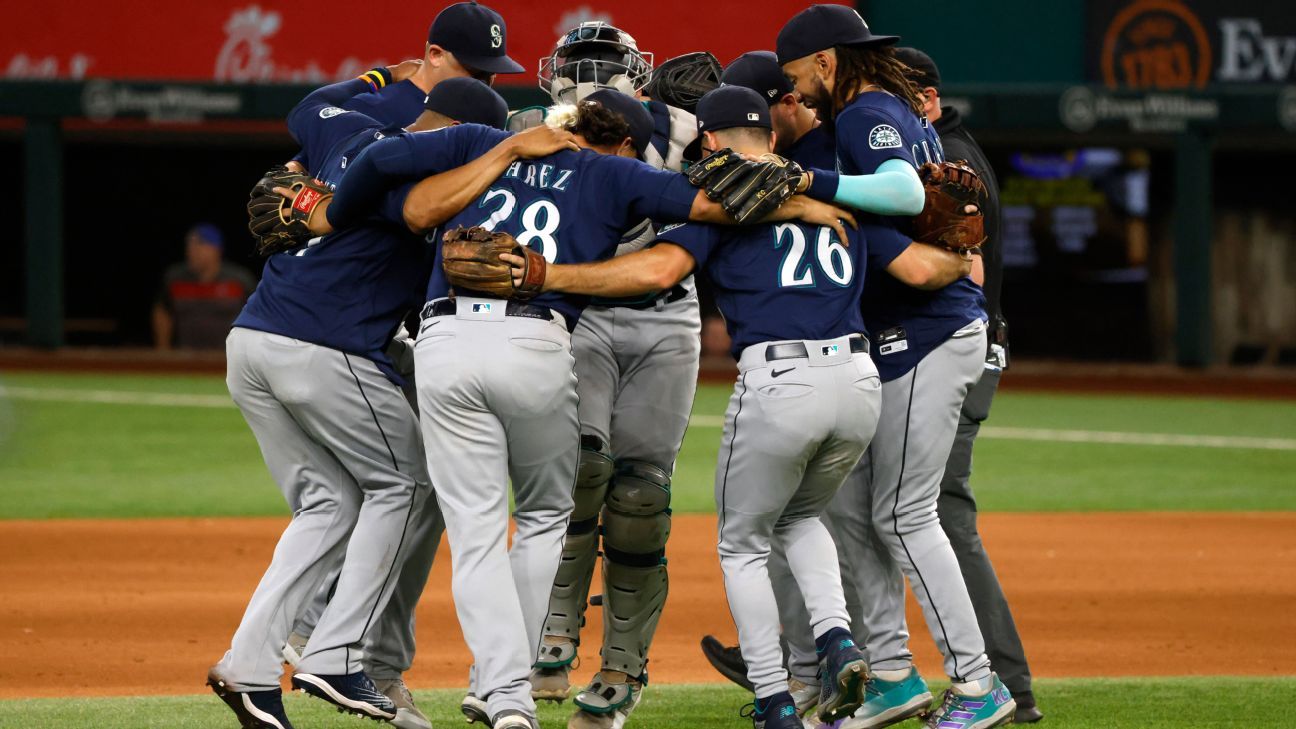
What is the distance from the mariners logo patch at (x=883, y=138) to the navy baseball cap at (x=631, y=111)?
633mm

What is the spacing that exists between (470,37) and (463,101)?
44 cm

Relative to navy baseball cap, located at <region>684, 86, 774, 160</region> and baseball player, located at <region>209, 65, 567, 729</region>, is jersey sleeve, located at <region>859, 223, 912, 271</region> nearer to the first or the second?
navy baseball cap, located at <region>684, 86, 774, 160</region>

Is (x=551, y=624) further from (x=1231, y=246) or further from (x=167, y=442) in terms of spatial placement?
(x=1231, y=246)

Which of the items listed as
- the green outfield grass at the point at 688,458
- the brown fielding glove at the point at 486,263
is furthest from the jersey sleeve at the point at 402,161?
the green outfield grass at the point at 688,458

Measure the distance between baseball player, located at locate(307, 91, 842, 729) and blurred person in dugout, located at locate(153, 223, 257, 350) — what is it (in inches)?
519

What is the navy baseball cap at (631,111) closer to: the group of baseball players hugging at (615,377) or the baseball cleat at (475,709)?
the group of baseball players hugging at (615,377)

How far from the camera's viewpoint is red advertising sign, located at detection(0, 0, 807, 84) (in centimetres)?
1992

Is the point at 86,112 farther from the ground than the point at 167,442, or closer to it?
farther from the ground

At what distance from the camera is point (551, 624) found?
5461 millimetres

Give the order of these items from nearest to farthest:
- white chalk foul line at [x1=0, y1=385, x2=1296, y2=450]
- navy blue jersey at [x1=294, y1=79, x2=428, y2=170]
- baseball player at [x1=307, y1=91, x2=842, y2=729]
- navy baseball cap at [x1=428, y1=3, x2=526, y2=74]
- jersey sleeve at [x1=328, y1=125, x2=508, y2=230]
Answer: baseball player at [x1=307, y1=91, x2=842, y2=729] < jersey sleeve at [x1=328, y1=125, x2=508, y2=230] < navy baseball cap at [x1=428, y1=3, x2=526, y2=74] < navy blue jersey at [x1=294, y1=79, x2=428, y2=170] < white chalk foul line at [x1=0, y1=385, x2=1296, y2=450]

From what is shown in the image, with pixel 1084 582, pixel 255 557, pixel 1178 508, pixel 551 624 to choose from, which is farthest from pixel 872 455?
pixel 1178 508

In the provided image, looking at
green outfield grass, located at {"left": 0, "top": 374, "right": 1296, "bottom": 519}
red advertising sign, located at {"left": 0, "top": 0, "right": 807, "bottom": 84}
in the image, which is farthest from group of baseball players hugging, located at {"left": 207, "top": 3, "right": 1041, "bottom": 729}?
red advertising sign, located at {"left": 0, "top": 0, "right": 807, "bottom": 84}

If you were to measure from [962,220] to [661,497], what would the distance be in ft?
4.16

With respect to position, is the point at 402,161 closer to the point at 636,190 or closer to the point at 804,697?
the point at 636,190
